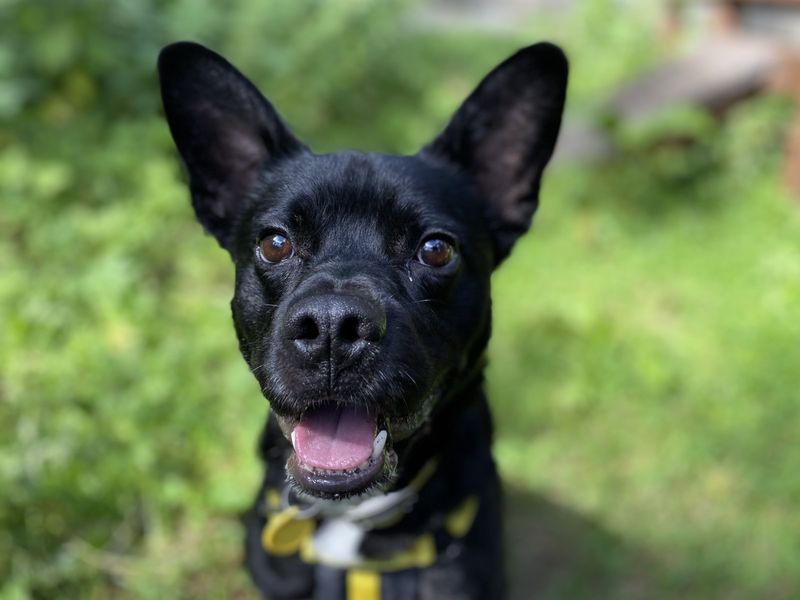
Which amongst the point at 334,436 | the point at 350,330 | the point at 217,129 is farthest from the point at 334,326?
the point at 217,129

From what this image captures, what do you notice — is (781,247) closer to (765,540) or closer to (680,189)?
(680,189)

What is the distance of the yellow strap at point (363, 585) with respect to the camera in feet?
6.52

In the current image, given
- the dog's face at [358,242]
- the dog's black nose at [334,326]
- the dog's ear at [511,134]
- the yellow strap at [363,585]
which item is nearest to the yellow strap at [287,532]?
the yellow strap at [363,585]

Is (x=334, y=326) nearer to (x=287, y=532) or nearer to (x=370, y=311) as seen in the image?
(x=370, y=311)

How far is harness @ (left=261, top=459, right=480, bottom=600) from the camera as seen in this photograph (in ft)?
6.31

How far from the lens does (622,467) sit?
3369 millimetres

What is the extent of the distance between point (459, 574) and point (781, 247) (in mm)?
3650

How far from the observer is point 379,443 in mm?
1624

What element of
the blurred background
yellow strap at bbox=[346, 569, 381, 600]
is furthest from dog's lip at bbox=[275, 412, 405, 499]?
the blurred background

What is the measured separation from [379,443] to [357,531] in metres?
0.47

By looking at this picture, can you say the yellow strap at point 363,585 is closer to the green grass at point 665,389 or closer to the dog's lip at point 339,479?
the dog's lip at point 339,479

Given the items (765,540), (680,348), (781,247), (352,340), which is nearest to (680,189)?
(781,247)

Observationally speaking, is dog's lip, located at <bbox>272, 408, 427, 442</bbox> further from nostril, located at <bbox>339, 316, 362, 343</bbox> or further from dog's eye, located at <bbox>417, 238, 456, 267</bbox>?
dog's eye, located at <bbox>417, 238, 456, 267</bbox>

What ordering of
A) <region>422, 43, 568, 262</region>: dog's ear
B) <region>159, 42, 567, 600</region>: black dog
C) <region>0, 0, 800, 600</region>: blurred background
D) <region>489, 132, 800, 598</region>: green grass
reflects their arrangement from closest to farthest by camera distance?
<region>159, 42, 567, 600</region>: black dog, <region>422, 43, 568, 262</region>: dog's ear, <region>0, 0, 800, 600</region>: blurred background, <region>489, 132, 800, 598</region>: green grass
